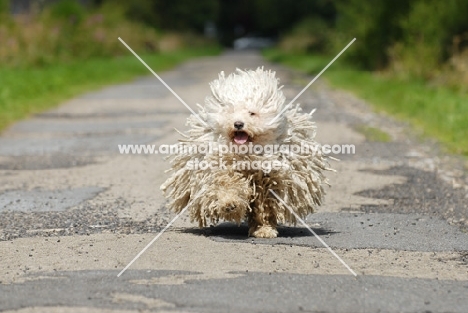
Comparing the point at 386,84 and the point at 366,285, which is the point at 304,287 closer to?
the point at 366,285

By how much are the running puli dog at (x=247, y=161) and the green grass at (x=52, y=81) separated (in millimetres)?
8504

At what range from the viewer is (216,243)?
24.3 feet

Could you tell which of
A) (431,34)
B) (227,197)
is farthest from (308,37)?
(227,197)

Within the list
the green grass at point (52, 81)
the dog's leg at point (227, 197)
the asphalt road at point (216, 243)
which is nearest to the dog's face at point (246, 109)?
the dog's leg at point (227, 197)

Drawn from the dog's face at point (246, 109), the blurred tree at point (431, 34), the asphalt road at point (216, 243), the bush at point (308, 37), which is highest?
the bush at point (308, 37)

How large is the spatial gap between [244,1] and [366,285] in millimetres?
89439

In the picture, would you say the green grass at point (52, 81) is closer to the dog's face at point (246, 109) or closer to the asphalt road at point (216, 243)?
the asphalt road at point (216, 243)

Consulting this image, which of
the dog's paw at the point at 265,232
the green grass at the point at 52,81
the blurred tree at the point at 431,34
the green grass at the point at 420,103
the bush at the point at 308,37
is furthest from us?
the bush at the point at 308,37

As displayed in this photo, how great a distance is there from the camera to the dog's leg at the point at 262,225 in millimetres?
7711

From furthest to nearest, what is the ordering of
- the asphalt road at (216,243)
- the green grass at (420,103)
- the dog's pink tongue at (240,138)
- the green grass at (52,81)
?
the green grass at (52,81) < the green grass at (420,103) < the dog's pink tongue at (240,138) < the asphalt road at (216,243)

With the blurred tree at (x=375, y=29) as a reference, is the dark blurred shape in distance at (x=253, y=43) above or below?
above

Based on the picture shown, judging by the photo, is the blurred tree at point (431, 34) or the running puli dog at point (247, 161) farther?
the blurred tree at point (431, 34)

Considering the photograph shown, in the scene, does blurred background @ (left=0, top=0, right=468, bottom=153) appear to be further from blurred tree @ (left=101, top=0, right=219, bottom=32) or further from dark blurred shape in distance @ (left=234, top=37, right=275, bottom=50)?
dark blurred shape in distance @ (left=234, top=37, right=275, bottom=50)

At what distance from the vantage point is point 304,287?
6.04 meters
